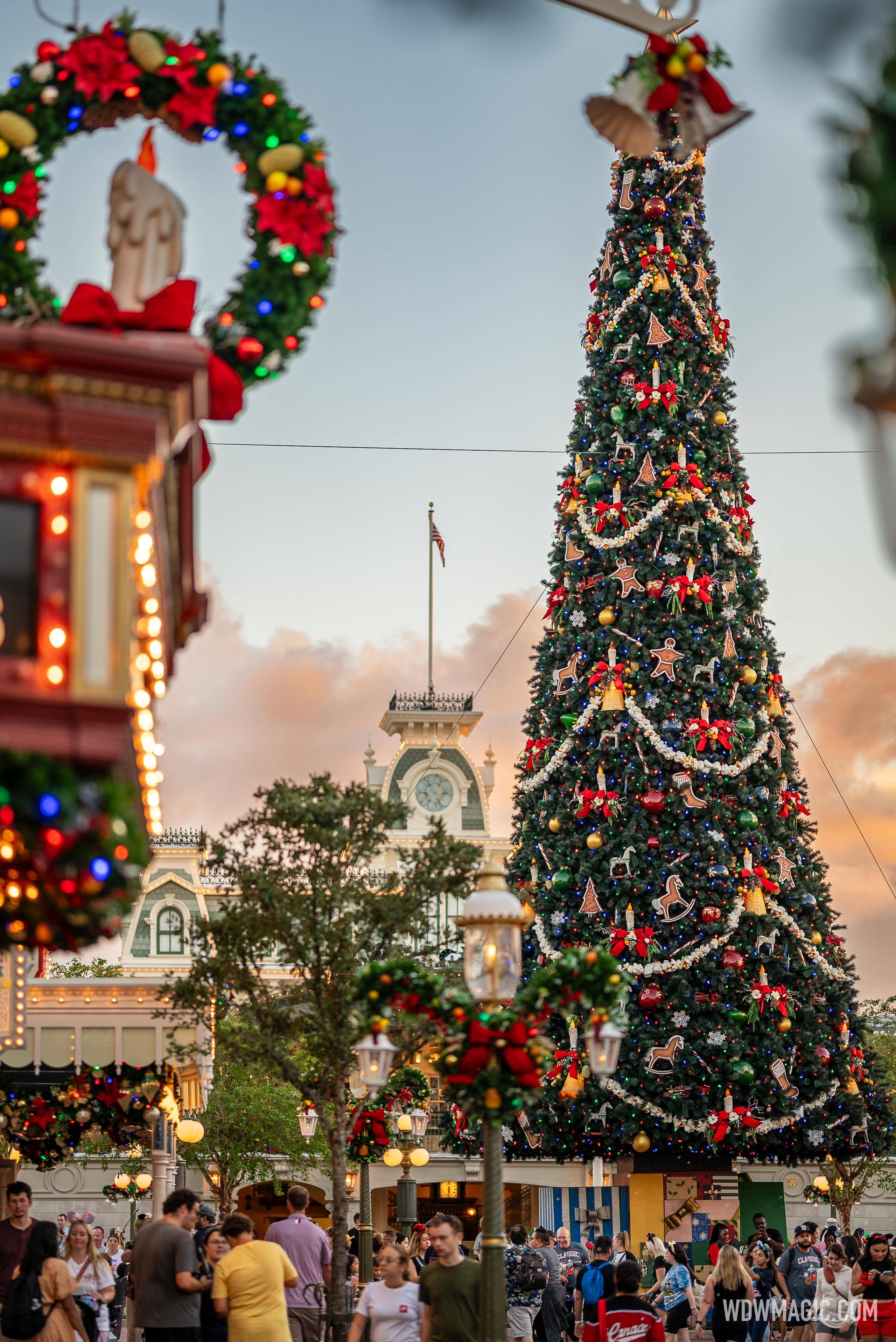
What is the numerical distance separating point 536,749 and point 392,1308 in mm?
15016

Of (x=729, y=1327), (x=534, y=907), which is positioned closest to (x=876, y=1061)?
(x=534, y=907)

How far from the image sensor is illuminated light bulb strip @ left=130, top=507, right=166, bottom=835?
21.1ft

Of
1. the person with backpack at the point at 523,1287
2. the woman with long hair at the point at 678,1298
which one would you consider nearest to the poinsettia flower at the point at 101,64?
the person with backpack at the point at 523,1287

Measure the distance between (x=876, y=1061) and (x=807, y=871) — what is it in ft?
9.71

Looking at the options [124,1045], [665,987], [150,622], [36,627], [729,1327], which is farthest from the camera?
[665,987]

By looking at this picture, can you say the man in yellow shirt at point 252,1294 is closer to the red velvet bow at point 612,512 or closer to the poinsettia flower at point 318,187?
the poinsettia flower at point 318,187

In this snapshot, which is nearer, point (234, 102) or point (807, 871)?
point (234, 102)

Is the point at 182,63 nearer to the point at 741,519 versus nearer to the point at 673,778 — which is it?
the point at 673,778

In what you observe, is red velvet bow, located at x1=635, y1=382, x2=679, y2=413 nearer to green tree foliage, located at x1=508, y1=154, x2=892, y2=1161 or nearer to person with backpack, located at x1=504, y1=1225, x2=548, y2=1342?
green tree foliage, located at x1=508, y1=154, x2=892, y2=1161

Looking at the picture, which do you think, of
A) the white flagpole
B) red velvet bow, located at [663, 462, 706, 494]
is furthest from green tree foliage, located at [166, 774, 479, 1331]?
the white flagpole

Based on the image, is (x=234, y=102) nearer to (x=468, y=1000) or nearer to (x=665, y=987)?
(x=468, y=1000)

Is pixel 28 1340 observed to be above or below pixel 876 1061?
below

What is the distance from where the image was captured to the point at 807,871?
79.0 feet

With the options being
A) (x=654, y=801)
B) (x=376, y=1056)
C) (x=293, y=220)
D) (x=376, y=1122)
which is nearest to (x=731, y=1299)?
(x=376, y=1056)
